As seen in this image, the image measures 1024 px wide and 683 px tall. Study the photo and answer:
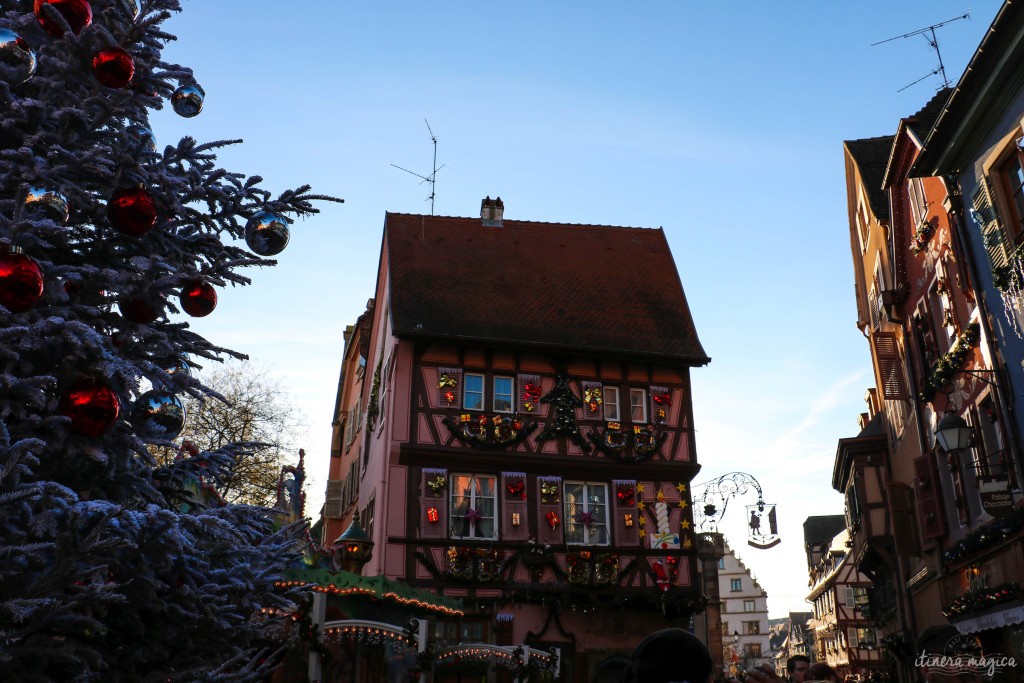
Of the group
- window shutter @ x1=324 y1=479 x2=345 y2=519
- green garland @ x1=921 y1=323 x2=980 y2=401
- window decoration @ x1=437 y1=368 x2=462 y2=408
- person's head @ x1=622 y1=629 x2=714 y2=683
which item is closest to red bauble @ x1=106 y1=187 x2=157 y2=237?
person's head @ x1=622 y1=629 x2=714 y2=683

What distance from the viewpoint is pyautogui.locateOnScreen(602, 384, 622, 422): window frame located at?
73.8ft

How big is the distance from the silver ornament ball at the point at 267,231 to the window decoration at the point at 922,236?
50.1 ft

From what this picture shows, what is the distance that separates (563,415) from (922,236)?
30.1ft

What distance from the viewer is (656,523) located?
70.5ft

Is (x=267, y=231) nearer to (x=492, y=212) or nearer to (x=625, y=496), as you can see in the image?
(x=625, y=496)

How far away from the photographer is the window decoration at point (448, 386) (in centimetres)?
2148

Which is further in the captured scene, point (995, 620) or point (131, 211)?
point (995, 620)

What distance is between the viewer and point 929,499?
706 inches

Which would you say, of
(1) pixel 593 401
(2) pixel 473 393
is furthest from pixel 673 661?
(1) pixel 593 401

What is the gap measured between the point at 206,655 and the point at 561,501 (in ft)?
55.6

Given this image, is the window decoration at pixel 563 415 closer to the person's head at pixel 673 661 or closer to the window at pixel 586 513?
the window at pixel 586 513

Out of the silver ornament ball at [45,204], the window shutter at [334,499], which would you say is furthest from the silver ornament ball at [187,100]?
the window shutter at [334,499]

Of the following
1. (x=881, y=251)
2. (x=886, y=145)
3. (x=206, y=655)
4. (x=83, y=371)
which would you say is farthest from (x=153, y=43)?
(x=886, y=145)

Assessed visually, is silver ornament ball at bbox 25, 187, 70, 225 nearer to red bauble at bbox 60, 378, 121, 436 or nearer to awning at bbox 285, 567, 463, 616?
red bauble at bbox 60, 378, 121, 436
